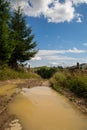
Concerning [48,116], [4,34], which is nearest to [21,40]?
[4,34]

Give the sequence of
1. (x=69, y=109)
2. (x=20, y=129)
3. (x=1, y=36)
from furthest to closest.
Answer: (x=1, y=36) < (x=69, y=109) < (x=20, y=129)

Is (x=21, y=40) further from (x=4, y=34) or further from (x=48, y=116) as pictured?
(x=48, y=116)

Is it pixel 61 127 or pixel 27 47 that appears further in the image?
pixel 27 47

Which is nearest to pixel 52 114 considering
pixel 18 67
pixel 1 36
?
pixel 1 36

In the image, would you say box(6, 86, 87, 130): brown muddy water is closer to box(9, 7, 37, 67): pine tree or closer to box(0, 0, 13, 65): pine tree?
box(0, 0, 13, 65): pine tree

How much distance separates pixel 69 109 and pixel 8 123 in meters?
5.02

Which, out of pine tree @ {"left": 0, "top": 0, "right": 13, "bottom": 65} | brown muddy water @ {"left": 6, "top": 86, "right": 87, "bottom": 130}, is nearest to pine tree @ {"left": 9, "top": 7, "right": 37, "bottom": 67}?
pine tree @ {"left": 0, "top": 0, "right": 13, "bottom": 65}

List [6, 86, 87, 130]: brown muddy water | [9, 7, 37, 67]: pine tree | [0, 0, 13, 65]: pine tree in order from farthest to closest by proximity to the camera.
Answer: [9, 7, 37, 67]: pine tree < [0, 0, 13, 65]: pine tree < [6, 86, 87, 130]: brown muddy water

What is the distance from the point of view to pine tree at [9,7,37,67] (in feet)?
140

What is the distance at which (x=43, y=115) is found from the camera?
497 inches

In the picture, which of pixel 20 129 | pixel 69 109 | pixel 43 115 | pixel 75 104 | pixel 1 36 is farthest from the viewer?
pixel 1 36

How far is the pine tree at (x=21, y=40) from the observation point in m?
42.7

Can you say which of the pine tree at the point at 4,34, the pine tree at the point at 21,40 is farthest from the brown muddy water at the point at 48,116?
the pine tree at the point at 21,40

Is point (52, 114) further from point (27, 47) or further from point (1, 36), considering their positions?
point (27, 47)
